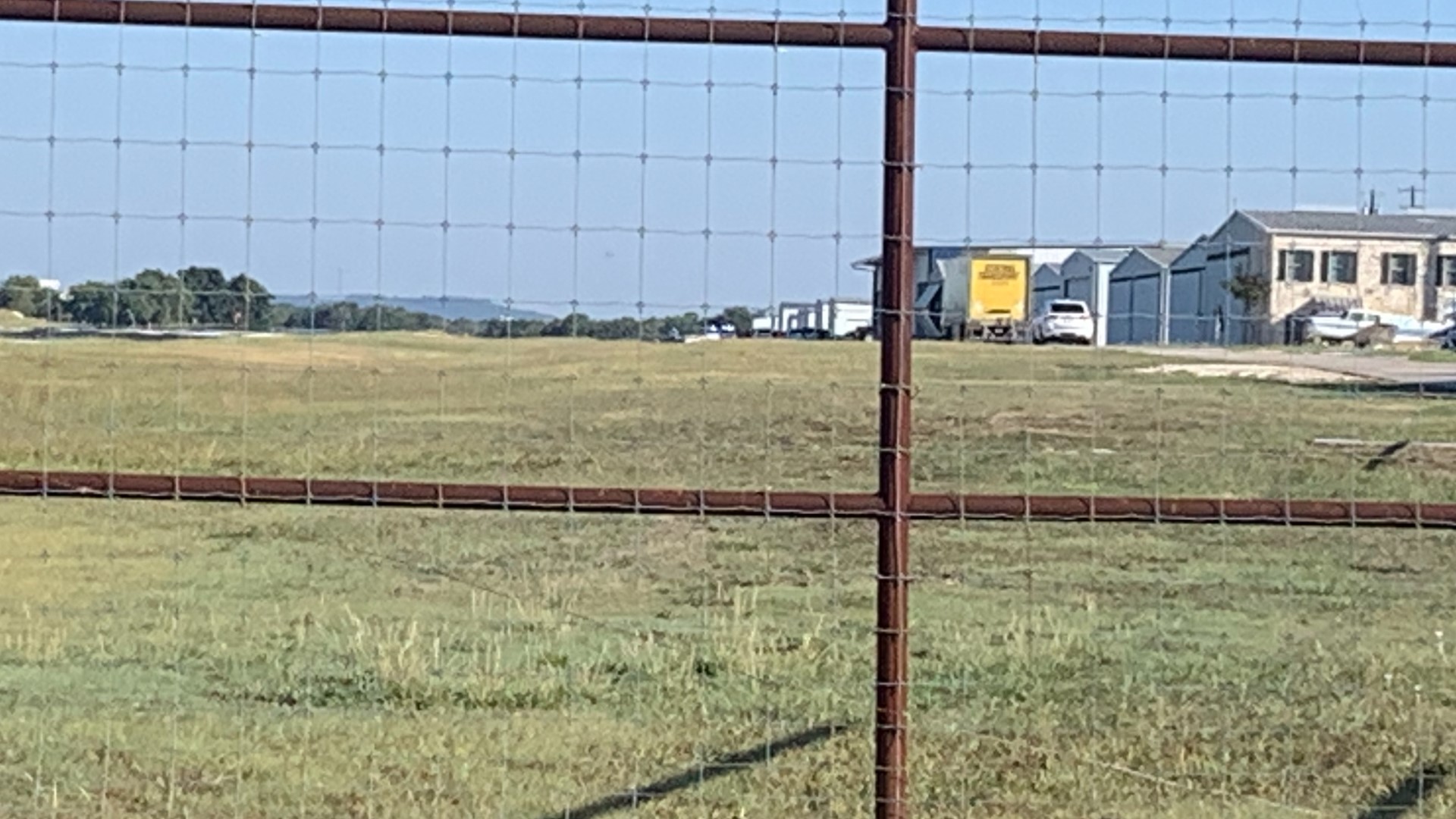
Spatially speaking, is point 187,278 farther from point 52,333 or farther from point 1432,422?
point 1432,422

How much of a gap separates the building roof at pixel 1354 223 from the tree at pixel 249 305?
260 cm

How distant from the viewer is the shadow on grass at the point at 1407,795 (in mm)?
6523

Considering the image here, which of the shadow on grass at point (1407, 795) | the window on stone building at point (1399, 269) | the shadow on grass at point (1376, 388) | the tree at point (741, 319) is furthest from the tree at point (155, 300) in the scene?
the shadow on grass at point (1376, 388)

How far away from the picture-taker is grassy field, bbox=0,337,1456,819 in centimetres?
670

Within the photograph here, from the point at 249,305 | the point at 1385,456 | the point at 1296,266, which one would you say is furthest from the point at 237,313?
the point at 1385,456

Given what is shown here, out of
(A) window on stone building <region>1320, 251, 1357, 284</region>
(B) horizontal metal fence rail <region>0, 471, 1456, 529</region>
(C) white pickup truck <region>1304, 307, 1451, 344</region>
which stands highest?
(A) window on stone building <region>1320, 251, 1357, 284</region>

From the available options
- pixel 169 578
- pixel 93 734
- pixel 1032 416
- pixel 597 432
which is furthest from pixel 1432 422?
pixel 93 734

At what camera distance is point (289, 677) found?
794cm

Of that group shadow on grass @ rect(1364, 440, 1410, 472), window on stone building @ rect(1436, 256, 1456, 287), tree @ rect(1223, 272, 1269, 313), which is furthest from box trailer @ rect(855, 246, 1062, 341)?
shadow on grass @ rect(1364, 440, 1410, 472)

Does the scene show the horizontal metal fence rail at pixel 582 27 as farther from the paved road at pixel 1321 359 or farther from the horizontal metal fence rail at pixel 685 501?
the paved road at pixel 1321 359

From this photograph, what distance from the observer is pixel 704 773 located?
6695 millimetres

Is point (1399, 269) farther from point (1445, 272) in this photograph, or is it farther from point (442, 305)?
point (442, 305)

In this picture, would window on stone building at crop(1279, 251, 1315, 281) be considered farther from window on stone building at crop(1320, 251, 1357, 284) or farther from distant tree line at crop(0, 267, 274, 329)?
distant tree line at crop(0, 267, 274, 329)

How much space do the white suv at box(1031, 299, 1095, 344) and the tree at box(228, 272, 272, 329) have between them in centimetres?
232
